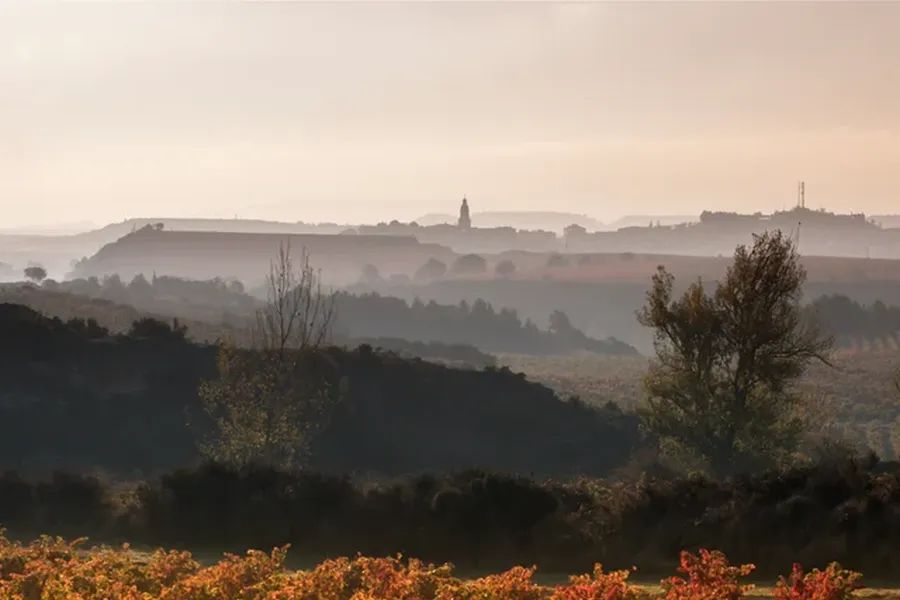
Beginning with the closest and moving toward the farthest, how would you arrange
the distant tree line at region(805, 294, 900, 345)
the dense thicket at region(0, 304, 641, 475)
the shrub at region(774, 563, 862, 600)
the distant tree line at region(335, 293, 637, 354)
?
1. the shrub at region(774, 563, 862, 600)
2. the dense thicket at region(0, 304, 641, 475)
3. the distant tree line at region(805, 294, 900, 345)
4. the distant tree line at region(335, 293, 637, 354)

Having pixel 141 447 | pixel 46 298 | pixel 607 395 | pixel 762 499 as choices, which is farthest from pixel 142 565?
pixel 46 298

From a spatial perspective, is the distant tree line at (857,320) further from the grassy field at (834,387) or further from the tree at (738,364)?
the tree at (738,364)

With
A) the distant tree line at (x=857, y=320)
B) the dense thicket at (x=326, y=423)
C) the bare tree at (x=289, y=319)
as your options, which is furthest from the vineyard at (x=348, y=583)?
the distant tree line at (x=857, y=320)

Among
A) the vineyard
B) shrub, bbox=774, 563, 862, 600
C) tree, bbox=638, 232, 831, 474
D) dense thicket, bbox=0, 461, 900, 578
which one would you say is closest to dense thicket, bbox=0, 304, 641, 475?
tree, bbox=638, 232, 831, 474

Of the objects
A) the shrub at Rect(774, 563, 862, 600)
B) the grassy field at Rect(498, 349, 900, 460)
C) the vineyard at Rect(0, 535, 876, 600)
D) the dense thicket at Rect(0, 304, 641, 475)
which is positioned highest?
the shrub at Rect(774, 563, 862, 600)

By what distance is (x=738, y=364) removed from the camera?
41062mm

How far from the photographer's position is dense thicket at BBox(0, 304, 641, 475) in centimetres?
5587

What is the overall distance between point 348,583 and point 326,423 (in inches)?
1378

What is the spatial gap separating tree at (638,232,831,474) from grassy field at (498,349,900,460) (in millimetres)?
10377

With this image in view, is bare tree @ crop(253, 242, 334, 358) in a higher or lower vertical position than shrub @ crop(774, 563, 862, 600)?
higher

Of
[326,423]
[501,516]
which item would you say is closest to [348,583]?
[501,516]

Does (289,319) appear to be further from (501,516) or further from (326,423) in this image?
(501,516)

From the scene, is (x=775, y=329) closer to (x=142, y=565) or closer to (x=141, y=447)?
(x=142, y=565)

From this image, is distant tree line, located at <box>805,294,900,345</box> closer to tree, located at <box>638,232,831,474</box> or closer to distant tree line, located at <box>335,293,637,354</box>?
distant tree line, located at <box>335,293,637,354</box>
